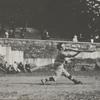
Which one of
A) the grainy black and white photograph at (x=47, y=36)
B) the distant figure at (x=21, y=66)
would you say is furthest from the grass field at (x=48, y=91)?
the distant figure at (x=21, y=66)

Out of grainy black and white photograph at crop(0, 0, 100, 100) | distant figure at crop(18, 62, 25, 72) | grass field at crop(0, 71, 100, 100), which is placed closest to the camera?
grass field at crop(0, 71, 100, 100)

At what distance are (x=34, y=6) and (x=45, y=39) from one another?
25.0ft

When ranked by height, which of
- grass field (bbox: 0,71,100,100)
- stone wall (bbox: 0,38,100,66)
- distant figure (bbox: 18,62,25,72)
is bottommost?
grass field (bbox: 0,71,100,100)

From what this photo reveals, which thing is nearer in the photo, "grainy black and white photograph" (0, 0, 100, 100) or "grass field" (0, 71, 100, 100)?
"grass field" (0, 71, 100, 100)

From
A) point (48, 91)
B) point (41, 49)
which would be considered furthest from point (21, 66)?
point (48, 91)

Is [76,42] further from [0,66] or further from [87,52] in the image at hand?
[0,66]

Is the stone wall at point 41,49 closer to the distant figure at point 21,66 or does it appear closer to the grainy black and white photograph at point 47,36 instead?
the grainy black and white photograph at point 47,36

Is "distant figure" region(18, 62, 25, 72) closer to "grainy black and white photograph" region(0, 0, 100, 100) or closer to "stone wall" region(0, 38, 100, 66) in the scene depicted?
"grainy black and white photograph" region(0, 0, 100, 100)

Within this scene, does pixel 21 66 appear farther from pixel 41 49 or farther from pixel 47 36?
pixel 47 36

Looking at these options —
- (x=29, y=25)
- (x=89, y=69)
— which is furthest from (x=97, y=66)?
(x=29, y=25)

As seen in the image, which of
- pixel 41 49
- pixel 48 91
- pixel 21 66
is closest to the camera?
pixel 48 91

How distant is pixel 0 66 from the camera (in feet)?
101

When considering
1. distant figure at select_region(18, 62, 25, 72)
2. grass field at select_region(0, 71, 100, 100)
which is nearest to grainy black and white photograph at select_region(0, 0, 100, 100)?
distant figure at select_region(18, 62, 25, 72)

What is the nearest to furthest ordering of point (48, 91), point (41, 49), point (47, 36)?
point (48, 91), point (41, 49), point (47, 36)
